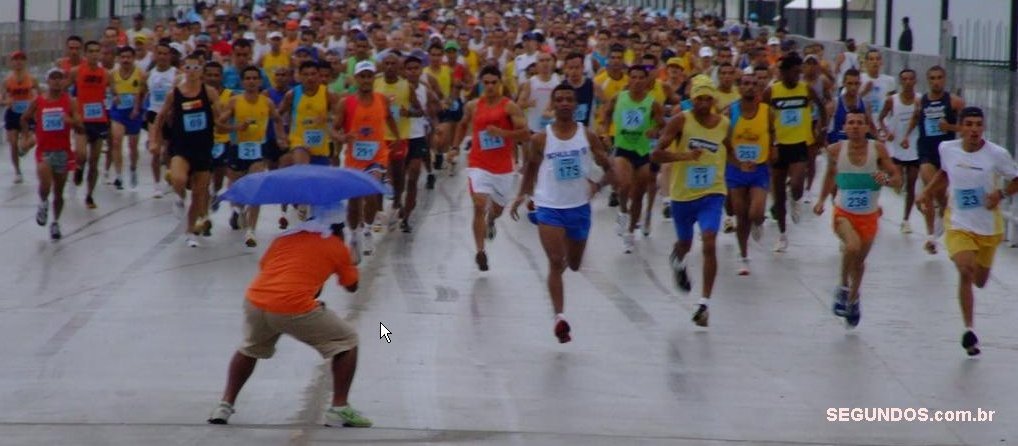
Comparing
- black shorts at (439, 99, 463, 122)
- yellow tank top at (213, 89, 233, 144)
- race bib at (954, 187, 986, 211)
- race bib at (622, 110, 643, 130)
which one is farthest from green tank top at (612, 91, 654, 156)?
black shorts at (439, 99, 463, 122)

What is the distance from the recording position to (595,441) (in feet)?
30.5

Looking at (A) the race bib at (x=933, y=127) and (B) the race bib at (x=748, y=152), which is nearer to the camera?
(B) the race bib at (x=748, y=152)

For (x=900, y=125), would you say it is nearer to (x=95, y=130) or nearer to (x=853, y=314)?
(x=853, y=314)

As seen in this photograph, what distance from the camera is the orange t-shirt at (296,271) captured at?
29.5 ft

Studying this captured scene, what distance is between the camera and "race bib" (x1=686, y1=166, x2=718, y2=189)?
13.3 m

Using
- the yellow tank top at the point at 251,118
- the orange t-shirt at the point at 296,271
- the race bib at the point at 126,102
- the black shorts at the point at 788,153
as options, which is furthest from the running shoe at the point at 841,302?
the race bib at the point at 126,102

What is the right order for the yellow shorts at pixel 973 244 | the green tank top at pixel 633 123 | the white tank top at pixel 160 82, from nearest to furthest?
1. the yellow shorts at pixel 973 244
2. the green tank top at pixel 633 123
3. the white tank top at pixel 160 82

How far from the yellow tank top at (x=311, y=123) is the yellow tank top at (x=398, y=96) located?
32.0 inches

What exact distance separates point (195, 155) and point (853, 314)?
6.72m

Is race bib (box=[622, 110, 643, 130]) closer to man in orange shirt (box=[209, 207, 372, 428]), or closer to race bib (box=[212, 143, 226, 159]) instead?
race bib (box=[212, 143, 226, 159])

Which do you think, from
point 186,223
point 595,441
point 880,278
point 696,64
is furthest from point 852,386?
point 696,64

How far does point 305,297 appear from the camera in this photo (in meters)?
9.02

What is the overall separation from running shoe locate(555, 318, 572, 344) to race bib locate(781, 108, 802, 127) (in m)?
6.40

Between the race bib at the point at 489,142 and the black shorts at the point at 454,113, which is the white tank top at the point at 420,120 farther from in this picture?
the black shorts at the point at 454,113
